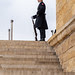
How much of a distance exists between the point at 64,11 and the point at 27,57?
5.16 ft

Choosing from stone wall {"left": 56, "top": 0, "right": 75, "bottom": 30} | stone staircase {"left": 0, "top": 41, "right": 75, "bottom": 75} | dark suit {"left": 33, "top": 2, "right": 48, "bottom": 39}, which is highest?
dark suit {"left": 33, "top": 2, "right": 48, "bottom": 39}

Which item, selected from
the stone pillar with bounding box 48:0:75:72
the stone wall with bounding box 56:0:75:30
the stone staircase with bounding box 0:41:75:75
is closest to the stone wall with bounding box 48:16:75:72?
the stone pillar with bounding box 48:0:75:72

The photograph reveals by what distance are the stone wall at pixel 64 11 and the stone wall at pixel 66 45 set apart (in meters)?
0.37

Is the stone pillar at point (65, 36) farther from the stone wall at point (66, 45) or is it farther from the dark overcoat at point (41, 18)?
the dark overcoat at point (41, 18)

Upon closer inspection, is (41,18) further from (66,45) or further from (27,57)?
(66,45)

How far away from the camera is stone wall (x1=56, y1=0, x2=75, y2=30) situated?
8219mm

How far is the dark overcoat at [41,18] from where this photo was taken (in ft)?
37.5

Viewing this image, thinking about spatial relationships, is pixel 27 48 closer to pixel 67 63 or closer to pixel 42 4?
pixel 67 63

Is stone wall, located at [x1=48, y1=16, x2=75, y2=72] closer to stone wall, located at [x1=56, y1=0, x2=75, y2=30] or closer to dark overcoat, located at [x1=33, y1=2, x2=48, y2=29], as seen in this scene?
stone wall, located at [x1=56, y1=0, x2=75, y2=30]

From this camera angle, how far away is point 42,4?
11414mm

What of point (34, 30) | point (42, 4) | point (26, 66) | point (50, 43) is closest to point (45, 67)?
point (26, 66)

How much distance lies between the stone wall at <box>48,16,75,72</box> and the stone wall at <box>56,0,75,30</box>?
0.37 meters

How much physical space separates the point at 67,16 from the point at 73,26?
1211mm

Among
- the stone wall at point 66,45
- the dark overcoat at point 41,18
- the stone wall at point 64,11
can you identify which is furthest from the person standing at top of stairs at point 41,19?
the stone wall at point 66,45
